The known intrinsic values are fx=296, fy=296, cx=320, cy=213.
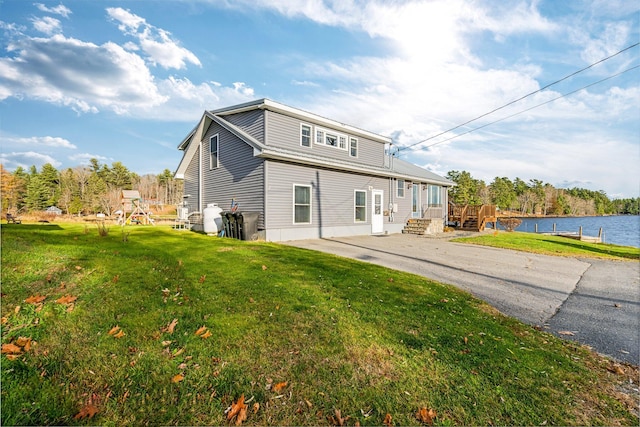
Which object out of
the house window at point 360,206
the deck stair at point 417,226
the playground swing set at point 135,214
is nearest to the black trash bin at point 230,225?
the house window at point 360,206

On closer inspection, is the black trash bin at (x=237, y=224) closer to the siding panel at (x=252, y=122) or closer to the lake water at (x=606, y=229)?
the siding panel at (x=252, y=122)

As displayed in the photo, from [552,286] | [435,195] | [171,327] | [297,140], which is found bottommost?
[552,286]

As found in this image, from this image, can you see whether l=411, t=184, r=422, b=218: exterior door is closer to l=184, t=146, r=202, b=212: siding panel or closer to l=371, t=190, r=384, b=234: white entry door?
l=371, t=190, r=384, b=234: white entry door

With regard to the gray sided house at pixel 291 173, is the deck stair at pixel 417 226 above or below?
below

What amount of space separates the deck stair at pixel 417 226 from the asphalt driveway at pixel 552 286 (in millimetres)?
7773

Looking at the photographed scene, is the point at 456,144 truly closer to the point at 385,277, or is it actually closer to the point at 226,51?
the point at 226,51

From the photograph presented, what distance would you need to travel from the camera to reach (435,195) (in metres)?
25.2

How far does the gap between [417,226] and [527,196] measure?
8078 centimetres

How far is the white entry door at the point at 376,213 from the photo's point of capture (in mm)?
18688

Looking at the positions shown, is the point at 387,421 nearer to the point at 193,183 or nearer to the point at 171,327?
the point at 171,327

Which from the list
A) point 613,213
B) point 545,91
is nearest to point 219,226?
point 545,91

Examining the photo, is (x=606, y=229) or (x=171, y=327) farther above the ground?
(x=171, y=327)

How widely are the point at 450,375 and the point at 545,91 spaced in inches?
625

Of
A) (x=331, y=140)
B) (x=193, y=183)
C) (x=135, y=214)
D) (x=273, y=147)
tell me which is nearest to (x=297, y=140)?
(x=273, y=147)
